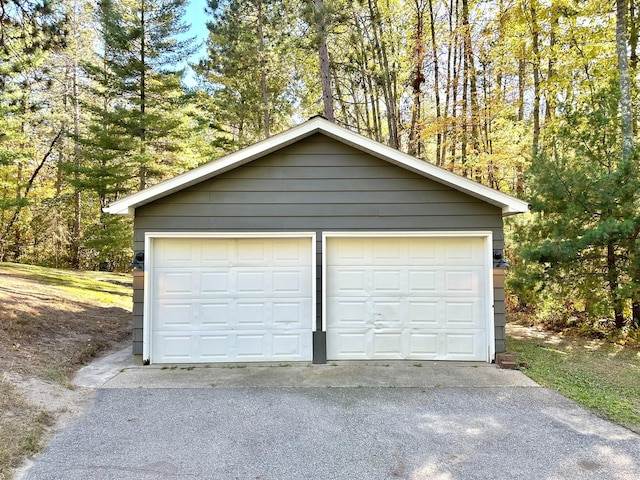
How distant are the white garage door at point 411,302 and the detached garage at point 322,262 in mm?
15

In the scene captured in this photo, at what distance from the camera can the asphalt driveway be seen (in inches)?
119

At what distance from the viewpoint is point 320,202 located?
20.0ft

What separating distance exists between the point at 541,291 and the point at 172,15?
1489 cm

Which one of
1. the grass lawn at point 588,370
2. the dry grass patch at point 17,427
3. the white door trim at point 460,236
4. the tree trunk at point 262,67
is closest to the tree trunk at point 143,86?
the tree trunk at point 262,67

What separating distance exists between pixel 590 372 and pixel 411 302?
8.37 ft

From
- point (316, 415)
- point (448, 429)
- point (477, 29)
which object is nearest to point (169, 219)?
point (316, 415)

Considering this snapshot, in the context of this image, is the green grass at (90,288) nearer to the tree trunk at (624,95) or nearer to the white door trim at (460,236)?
the white door trim at (460,236)

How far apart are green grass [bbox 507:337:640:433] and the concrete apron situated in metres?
0.45

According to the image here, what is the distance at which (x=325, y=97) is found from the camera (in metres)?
10.6

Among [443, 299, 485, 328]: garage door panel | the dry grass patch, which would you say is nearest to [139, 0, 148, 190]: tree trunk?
the dry grass patch

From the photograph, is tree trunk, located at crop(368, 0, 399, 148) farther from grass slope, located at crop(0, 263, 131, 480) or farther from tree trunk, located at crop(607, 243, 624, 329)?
grass slope, located at crop(0, 263, 131, 480)

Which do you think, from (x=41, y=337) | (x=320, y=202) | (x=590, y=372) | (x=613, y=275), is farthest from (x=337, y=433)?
(x=613, y=275)

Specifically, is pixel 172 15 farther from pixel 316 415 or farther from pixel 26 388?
pixel 316 415

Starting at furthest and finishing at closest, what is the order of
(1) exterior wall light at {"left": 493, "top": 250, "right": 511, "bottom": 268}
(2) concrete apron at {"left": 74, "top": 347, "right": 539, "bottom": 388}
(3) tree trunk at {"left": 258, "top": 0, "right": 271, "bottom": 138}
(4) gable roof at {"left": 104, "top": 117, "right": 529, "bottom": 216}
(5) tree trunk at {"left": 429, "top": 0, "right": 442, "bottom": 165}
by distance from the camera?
(5) tree trunk at {"left": 429, "top": 0, "right": 442, "bottom": 165} < (3) tree trunk at {"left": 258, "top": 0, "right": 271, "bottom": 138} < (1) exterior wall light at {"left": 493, "top": 250, "right": 511, "bottom": 268} < (4) gable roof at {"left": 104, "top": 117, "right": 529, "bottom": 216} < (2) concrete apron at {"left": 74, "top": 347, "right": 539, "bottom": 388}
